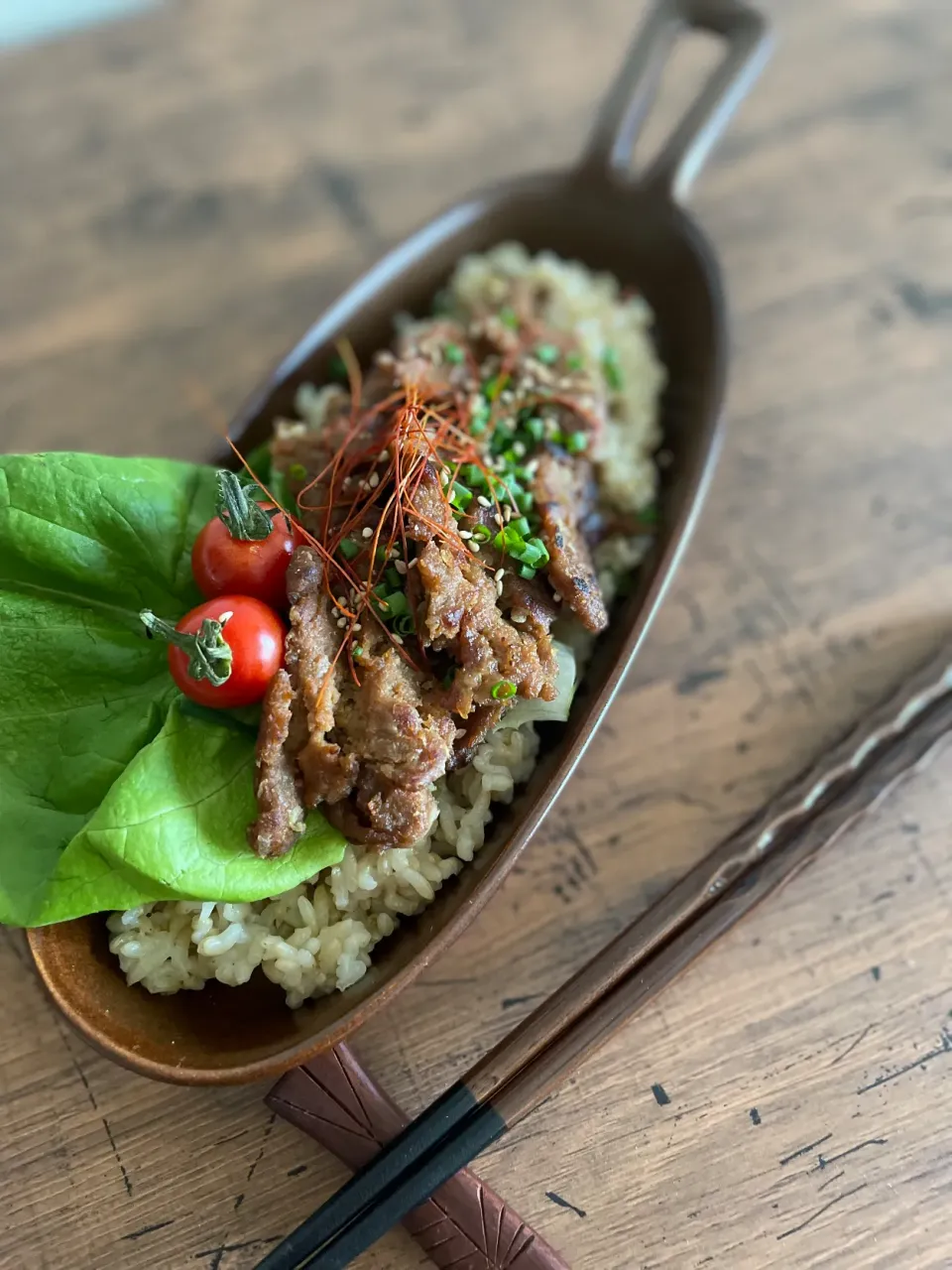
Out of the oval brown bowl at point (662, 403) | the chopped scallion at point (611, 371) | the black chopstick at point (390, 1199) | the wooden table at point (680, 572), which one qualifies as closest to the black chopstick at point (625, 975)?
the black chopstick at point (390, 1199)

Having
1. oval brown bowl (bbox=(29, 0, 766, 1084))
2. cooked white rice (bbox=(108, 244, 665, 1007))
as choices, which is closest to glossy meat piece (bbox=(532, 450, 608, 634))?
oval brown bowl (bbox=(29, 0, 766, 1084))

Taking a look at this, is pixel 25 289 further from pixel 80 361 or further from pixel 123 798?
pixel 123 798

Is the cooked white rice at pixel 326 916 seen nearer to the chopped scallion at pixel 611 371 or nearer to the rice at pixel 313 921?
A: the rice at pixel 313 921

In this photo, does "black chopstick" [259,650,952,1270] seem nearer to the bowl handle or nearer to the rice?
the rice

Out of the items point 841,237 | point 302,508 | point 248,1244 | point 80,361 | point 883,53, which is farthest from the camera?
point 883,53

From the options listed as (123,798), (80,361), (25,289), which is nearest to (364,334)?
(80,361)

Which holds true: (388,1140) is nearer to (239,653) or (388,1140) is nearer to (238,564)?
(239,653)
